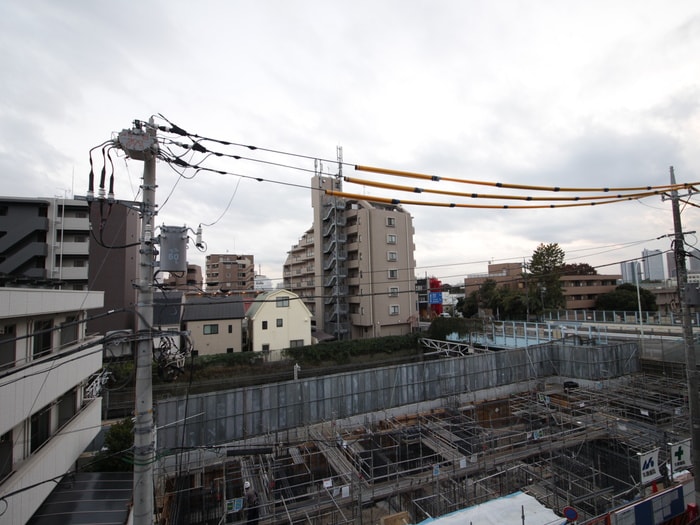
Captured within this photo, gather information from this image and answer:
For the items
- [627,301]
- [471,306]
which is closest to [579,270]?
[627,301]

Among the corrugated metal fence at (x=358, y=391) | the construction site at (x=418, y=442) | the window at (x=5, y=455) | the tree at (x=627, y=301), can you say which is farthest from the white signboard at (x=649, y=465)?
the tree at (x=627, y=301)

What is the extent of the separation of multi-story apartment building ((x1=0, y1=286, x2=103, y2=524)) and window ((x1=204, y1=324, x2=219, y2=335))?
1394 cm

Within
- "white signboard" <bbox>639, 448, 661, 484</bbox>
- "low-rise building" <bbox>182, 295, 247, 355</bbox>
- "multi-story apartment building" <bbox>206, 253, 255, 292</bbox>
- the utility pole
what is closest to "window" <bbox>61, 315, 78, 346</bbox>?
the utility pole

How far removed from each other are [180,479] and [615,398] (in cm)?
1543

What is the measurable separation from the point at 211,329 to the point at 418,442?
59.6ft

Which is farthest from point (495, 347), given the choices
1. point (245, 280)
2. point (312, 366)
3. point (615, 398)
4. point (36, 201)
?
point (245, 280)

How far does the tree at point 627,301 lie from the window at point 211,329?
39.1 metres

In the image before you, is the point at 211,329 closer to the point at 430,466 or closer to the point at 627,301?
the point at 430,466

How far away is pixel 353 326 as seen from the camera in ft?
104

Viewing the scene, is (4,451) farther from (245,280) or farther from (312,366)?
(245,280)

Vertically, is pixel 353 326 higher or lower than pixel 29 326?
lower

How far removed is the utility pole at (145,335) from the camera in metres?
4.04

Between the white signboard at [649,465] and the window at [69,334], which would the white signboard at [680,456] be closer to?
the white signboard at [649,465]

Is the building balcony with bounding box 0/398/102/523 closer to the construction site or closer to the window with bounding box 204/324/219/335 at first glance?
the construction site
